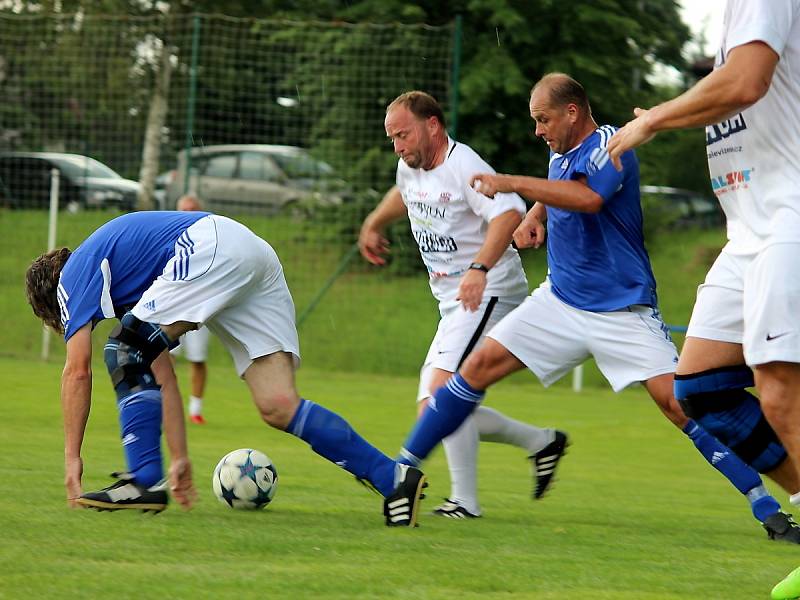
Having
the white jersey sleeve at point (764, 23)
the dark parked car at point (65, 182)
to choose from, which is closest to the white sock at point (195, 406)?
the dark parked car at point (65, 182)

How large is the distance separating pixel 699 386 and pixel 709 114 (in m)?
1.12

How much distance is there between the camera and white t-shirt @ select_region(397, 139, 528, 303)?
7133 millimetres

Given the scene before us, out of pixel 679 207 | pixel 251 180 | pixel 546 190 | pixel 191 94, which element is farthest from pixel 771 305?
pixel 679 207

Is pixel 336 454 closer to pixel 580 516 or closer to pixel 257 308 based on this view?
pixel 257 308

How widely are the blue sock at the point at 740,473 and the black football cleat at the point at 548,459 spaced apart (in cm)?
96

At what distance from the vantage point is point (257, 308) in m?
6.34

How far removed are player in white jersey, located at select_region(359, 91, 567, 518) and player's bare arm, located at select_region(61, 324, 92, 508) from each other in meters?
1.69

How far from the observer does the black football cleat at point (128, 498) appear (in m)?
5.89

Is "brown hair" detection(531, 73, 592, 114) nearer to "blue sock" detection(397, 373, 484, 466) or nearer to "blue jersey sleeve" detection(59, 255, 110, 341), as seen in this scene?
"blue sock" detection(397, 373, 484, 466)

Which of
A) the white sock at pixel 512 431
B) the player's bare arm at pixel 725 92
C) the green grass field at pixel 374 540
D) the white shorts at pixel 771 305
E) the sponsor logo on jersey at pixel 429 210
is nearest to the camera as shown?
the player's bare arm at pixel 725 92

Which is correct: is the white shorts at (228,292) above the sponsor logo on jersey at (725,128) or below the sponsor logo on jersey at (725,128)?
below

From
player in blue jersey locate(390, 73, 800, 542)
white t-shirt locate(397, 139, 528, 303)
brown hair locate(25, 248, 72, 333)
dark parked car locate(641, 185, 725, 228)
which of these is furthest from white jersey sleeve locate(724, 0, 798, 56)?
dark parked car locate(641, 185, 725, 228)

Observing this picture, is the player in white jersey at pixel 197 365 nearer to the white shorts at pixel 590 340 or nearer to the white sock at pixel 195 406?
the white sock at pixel 195 406

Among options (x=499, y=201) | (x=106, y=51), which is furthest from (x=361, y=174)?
(x=499, y=201)
